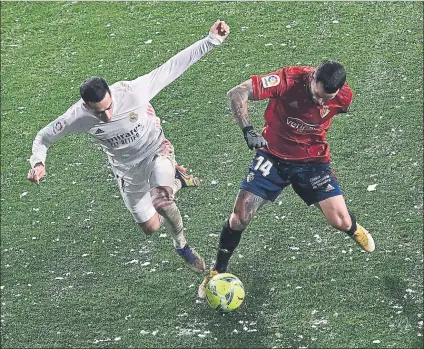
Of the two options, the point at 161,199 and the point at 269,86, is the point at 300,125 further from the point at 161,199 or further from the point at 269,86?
the point at 161,199

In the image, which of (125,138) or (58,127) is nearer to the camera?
(58,127)

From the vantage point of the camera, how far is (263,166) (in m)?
7.96

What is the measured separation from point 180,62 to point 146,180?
4.02ft

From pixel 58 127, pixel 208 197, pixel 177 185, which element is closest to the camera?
pixel 58 127

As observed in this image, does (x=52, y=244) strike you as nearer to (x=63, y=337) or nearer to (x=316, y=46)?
(x=63, y=337)

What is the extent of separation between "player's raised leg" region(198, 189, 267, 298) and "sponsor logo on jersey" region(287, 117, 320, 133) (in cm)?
72

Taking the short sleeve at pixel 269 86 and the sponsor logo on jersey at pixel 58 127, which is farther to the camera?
the sponsor logo on jersey at pixel 58 127

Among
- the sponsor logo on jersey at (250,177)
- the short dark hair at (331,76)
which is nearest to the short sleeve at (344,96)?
the short dark hair at (331,76)

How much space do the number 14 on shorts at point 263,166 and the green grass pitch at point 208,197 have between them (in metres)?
1.25

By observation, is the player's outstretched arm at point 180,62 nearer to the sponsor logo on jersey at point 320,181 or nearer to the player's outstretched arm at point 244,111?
the player's outstretched arm at point 244,111

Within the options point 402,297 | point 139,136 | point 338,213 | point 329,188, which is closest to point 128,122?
point 139,136

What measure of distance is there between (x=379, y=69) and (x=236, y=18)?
260 centimetres

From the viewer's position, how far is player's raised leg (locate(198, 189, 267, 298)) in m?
7.91

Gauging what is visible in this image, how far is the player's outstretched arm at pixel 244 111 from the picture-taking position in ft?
23.1
